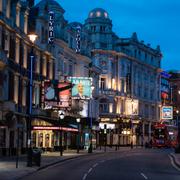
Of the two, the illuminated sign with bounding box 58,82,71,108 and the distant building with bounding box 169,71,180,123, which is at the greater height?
the distant building with bounding box 169,71,180,123

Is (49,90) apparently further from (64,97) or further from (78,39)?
(78,39)

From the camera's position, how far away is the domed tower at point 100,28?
115 meters

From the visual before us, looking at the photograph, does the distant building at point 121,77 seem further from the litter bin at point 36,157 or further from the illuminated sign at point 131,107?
the litter bin at point 36,157

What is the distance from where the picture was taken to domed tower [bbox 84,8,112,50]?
115312mm

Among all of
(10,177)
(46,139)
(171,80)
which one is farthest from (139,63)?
(10,177)

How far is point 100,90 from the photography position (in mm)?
109750

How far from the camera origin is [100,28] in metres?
116

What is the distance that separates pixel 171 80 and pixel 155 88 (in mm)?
30235

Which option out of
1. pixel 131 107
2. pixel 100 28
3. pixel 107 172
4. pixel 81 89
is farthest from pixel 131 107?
pixel 107 172

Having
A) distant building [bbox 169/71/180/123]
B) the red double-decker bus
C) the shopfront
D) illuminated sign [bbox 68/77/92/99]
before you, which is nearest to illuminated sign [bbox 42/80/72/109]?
the shopfront

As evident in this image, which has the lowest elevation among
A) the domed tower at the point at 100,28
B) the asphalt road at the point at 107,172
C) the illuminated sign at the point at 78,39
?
the asphalt road at the point at 107,172

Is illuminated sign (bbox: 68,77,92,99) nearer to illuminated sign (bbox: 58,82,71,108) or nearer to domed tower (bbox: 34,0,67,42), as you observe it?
domed tower (bbox: 34,0,67,42)

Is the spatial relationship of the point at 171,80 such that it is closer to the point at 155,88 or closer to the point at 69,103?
the point at 155,88

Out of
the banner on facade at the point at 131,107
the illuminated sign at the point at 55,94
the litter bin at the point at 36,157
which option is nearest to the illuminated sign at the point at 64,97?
the illuminated sign at the point at 55,94
